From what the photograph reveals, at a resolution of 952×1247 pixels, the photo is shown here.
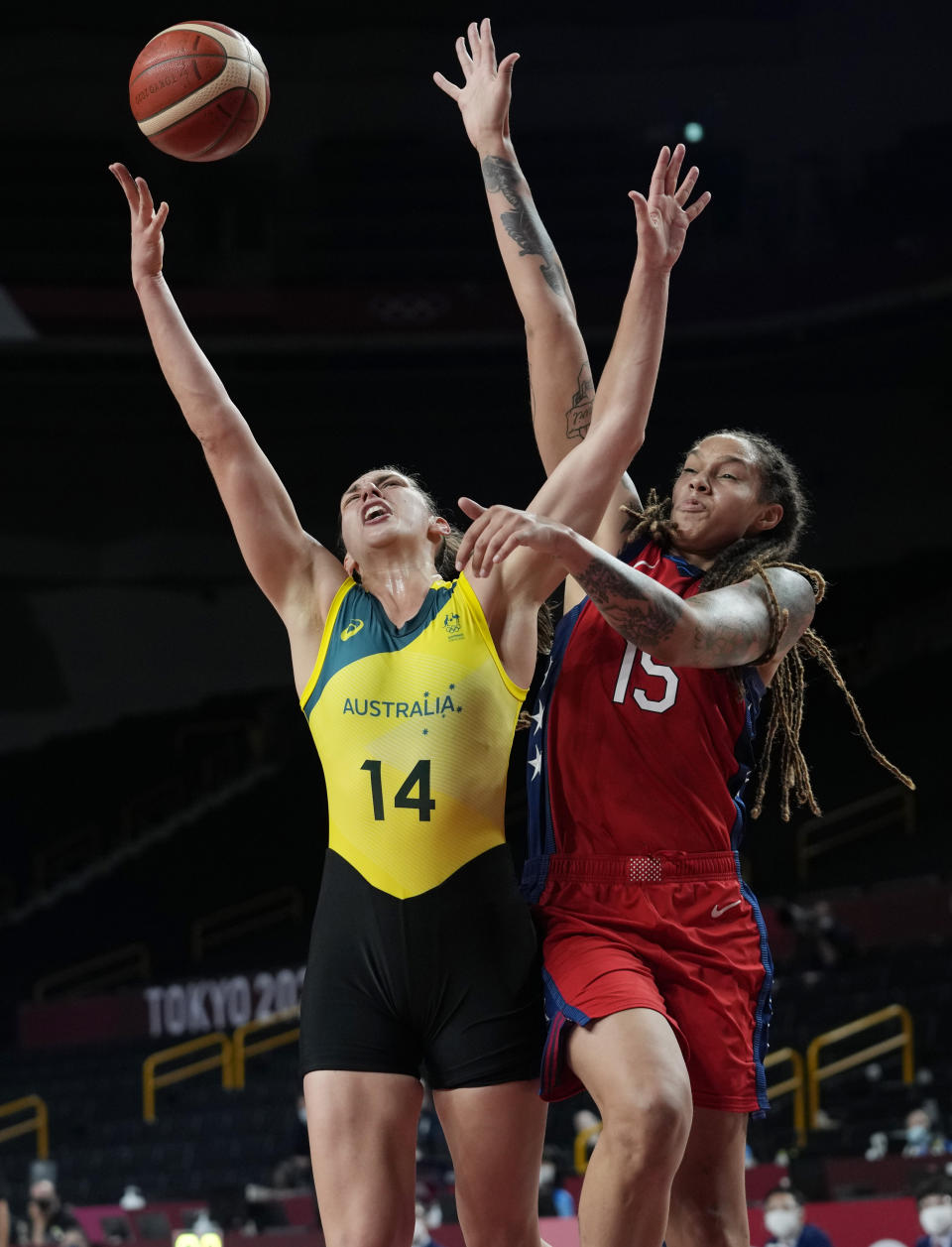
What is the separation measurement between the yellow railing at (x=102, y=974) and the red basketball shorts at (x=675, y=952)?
754 inches

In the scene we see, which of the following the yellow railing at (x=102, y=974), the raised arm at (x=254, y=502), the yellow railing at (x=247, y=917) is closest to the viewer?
the raised arm at (x=254, y=502)

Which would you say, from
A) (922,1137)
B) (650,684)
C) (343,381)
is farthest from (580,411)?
(343,381)

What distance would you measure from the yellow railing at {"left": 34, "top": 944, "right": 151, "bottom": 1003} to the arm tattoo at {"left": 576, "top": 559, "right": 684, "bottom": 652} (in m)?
19.6

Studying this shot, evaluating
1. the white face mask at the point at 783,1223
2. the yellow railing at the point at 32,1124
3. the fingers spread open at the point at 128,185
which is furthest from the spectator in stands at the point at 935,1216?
the yellow railing at the point at 32,1124

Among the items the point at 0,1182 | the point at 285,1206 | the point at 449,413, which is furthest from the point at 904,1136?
the point at 449,413

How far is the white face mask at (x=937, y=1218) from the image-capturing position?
8180 mm

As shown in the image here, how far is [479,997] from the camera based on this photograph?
12.7 ft

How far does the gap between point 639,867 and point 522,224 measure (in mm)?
1958

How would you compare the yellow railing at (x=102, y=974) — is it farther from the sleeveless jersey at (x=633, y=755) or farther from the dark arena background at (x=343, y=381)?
the sleeveless jersey at (x=633, y=755)

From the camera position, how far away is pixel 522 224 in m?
4.77

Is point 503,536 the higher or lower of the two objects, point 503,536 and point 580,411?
the lower

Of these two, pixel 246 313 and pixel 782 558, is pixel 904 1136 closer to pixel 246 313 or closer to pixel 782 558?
pixel 782 558

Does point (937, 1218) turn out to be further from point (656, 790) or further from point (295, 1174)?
point (295, 1174)

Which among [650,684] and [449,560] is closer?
[650,684]
